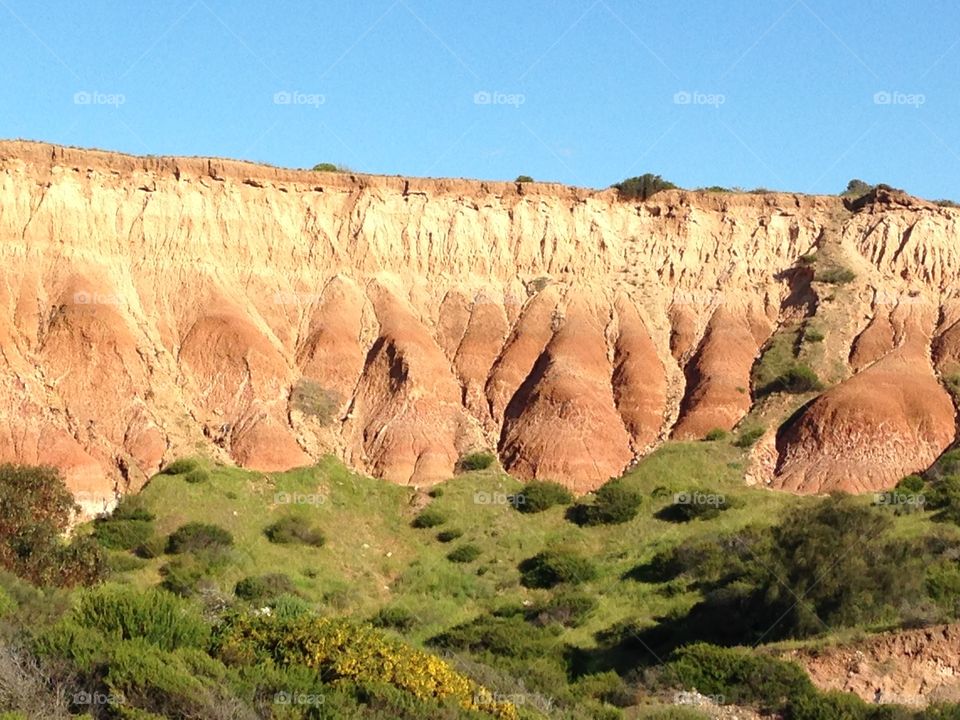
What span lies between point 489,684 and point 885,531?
60.3 ft

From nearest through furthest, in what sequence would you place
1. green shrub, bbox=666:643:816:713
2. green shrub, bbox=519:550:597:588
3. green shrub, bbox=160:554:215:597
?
green shrub, bbox=666:643:816:713
green shrub, bbox=160:554:215:597
green shrub, bbox=519:550:597:588

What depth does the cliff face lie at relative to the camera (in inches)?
2189

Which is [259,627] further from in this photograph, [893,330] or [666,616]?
[893,330]

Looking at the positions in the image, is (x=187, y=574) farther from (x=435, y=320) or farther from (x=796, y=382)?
(x=796, y=382)

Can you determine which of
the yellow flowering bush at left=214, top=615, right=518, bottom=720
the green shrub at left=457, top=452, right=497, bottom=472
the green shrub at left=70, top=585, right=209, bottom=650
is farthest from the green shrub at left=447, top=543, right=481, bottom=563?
the green shrub at left=70, top=585, right=209, bottom=650

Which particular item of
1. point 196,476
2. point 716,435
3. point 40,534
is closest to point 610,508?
point 716,435

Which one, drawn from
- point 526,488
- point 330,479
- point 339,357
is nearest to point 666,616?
point 526,488

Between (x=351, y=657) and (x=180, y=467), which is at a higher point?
(x=180, y=467)

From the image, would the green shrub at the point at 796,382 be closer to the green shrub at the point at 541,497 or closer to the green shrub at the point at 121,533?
the green shrub at the point at 541,497

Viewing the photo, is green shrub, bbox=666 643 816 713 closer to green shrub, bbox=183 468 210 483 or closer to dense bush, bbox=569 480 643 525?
dense bush, bbox=569 480 643 525

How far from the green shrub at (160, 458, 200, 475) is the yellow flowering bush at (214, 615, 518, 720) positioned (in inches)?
1042

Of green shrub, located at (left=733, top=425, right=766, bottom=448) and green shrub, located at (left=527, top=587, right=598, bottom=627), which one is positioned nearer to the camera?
green shrub, located at (left=527, top=587, right=598, bottom=627)

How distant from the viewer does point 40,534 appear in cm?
3931

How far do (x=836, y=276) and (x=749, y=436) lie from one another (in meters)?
12.2
